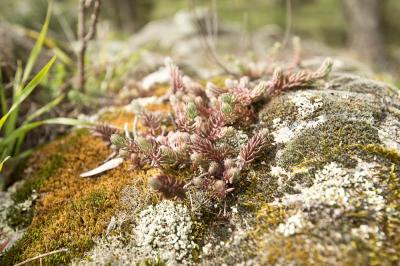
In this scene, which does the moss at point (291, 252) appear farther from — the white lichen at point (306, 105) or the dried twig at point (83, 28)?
the dried twig at point (83, 28)

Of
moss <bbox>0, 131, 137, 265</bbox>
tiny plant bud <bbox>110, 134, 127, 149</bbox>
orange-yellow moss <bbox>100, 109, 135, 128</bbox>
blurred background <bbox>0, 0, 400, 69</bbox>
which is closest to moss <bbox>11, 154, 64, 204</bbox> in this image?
moss <bbox>0, 131, 137, 265</bbox>

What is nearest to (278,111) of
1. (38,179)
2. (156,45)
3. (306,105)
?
(306,105)

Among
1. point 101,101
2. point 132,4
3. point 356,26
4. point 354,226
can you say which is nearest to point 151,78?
point 101,101

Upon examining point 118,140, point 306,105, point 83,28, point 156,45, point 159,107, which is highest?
point 83,28

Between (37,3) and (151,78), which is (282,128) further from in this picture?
(37,3)

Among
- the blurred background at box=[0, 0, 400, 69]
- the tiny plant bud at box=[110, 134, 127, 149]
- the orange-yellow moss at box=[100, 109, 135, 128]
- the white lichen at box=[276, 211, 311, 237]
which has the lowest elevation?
A: the blurred background at box=[0, 0, 400, 69]

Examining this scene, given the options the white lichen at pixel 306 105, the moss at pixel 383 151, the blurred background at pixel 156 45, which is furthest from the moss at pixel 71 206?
the moss at pixel 383 151

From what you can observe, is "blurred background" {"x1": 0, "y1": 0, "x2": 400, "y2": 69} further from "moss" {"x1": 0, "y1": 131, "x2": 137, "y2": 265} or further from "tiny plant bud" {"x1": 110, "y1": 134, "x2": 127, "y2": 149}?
"tiny plant bud" {"x1": 110, "y1": 134, "x2": 127, "y2": 149}

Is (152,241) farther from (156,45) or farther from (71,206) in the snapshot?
(156,45)
